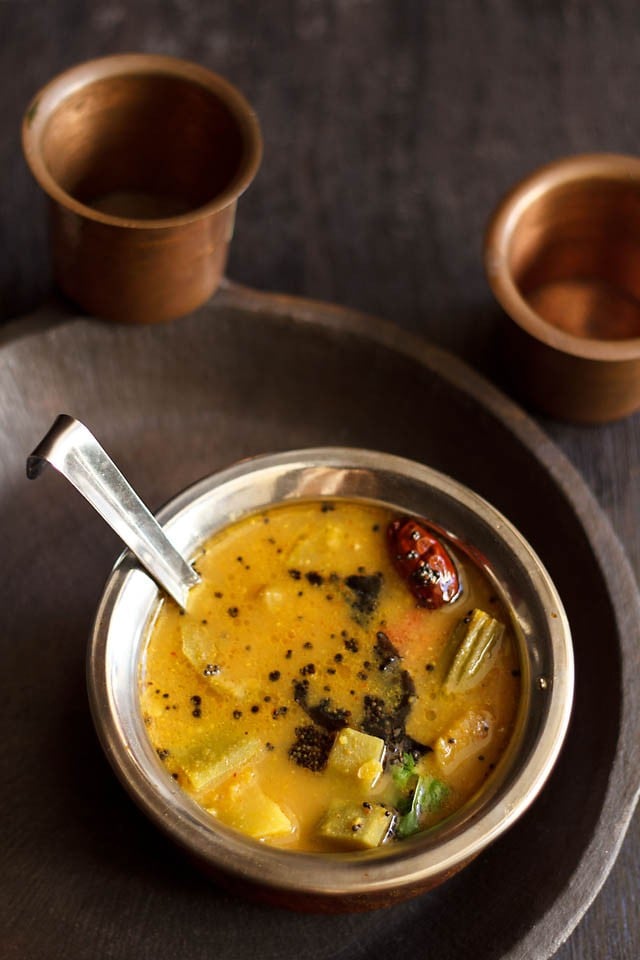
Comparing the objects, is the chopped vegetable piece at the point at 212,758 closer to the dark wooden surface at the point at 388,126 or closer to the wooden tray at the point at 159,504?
the wooden tray at the point at 159,504

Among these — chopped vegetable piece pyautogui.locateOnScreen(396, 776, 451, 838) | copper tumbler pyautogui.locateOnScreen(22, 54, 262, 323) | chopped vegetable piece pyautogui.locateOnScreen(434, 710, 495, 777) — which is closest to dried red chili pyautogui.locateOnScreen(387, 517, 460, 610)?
chopped vegetable piece pyautogui.locateOnScreen(434, 710, 495, 777)

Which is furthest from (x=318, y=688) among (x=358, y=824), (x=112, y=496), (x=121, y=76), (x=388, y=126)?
(x=388, y=126)

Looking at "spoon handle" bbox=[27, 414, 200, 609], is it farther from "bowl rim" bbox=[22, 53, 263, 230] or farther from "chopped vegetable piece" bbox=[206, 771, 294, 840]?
"bowl rim" bbox=[22, 53, 263, 230]

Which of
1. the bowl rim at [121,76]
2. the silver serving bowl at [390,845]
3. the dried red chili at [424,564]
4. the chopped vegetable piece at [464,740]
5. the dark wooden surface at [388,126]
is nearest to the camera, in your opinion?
the silver serving bowl at [390,845]

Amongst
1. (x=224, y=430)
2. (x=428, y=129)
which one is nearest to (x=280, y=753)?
(x=224, y=430)

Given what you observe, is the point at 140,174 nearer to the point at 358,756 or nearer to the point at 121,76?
the point at 121,76

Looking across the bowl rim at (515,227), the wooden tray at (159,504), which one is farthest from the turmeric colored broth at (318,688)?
the bowl rim at (515,227)

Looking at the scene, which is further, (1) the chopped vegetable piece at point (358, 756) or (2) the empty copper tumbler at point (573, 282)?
(2) the empty copper tumbler at point (573, 282)
